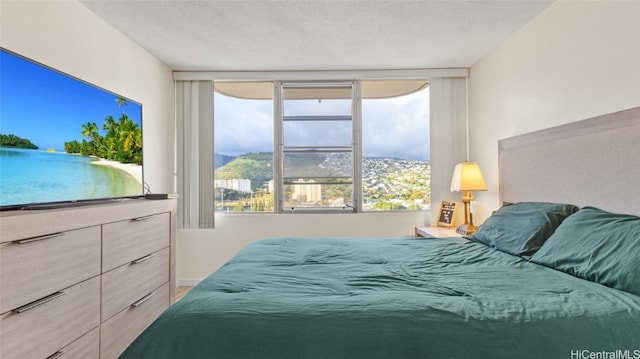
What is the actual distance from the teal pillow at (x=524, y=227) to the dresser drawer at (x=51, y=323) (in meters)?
2.41

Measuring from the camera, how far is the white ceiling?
2.53 m

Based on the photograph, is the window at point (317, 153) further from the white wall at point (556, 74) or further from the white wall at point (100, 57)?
the white wall at point (556, 74)

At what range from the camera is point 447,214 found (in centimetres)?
378

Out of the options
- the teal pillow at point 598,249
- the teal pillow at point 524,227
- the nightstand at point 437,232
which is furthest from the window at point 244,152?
the teal pillow at point 598,249

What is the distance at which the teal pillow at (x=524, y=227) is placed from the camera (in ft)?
6.79

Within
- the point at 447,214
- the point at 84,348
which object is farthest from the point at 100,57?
the point at 447,214

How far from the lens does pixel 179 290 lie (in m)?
3.82

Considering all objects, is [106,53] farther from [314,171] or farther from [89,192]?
[314,171]

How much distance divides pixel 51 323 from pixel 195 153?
2.56 meters

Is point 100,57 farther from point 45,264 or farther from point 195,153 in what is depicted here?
point 45,264

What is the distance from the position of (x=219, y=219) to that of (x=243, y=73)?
1.70m

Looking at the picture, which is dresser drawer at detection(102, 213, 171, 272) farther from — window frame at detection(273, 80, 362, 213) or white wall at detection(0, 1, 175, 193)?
window frame at detection(273, 80, 362, 213)

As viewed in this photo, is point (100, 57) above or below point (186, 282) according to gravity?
above

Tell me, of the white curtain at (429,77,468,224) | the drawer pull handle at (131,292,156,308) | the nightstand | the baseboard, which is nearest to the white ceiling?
the white curtain at (429,77,468,224)
